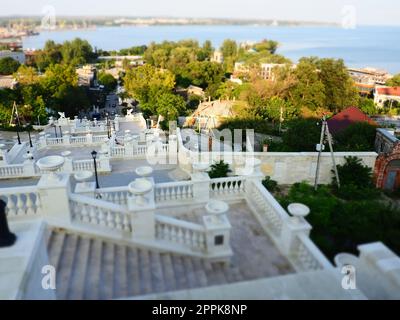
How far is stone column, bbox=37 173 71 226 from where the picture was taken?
666 cm

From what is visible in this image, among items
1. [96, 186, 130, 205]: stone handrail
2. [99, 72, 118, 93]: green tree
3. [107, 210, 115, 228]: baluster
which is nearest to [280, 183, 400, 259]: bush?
[107, 210, 115, 228]: baluster

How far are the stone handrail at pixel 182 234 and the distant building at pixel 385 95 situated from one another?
61587mm

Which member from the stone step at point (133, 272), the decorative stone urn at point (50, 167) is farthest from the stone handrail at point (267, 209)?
the decorative stone urn at point (50, 167)

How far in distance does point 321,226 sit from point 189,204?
11.2 feet

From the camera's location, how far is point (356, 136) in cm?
2073

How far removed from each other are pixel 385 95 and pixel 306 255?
6366 cm

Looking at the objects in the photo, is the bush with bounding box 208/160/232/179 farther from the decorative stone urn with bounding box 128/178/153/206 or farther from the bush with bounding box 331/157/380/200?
the bush with bounding box 331/157/380/200

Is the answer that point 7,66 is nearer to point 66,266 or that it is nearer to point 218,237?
point 66,266

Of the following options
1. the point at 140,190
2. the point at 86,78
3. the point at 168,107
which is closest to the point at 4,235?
the point at 140,190

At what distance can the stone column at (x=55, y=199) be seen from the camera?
6655 mm

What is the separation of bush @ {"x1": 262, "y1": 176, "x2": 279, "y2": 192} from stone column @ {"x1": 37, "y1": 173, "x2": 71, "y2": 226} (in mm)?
11457

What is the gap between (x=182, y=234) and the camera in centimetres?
723

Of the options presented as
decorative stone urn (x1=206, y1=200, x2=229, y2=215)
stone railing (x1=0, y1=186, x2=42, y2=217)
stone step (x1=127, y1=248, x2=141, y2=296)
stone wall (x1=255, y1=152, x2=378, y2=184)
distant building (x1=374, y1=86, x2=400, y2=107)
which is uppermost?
stone railing (x1=0, y1=186, x2=42, y2=217)
